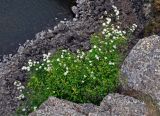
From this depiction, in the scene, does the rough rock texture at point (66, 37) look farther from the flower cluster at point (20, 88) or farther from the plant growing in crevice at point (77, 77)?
the plant growing in crevice at point (77, 77)

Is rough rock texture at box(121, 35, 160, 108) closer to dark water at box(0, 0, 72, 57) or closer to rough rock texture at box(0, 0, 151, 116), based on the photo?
rough rock texture at box(0, 0, 151, 116)

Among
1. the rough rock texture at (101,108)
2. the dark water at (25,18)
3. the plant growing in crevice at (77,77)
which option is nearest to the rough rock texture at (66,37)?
the dark water at (25,18)

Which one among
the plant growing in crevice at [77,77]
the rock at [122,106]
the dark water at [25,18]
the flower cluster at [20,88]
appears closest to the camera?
the rock at [122,106]

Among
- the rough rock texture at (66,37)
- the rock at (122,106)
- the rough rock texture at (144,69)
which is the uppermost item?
the rough rock texture at (66,37)

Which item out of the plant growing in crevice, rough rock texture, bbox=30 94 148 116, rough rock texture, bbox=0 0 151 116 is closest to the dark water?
rough rock texture, bbox=0 0 151 116

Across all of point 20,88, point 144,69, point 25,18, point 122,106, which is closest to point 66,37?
point 25,18

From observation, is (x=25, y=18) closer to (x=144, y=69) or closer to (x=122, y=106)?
(x=144, y=69)
